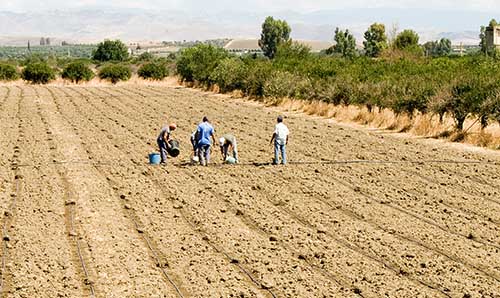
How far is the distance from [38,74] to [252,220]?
188ft

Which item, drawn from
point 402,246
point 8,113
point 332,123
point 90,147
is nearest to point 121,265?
point 402,246

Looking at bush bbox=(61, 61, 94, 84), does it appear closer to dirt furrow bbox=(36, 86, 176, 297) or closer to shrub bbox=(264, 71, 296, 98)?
shrub bbox=(264, 71, 296, 98)

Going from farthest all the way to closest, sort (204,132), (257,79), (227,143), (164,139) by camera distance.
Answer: (257,79)
(227,143)
(164,139)
(204,132)

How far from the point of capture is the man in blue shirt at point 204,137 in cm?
2112

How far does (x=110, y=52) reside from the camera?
4744 inches

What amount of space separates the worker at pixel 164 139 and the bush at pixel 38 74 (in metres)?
49.8

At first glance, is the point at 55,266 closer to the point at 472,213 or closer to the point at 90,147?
the point at 472,213

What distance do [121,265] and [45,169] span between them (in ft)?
31.7

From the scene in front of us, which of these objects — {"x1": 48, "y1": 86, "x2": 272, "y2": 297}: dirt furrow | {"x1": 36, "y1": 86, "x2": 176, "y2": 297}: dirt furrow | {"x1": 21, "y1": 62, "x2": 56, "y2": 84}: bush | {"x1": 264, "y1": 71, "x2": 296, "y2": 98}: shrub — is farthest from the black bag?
{"x1": 21, "y1": 62, "x2": 56, "y2": 84}: bush

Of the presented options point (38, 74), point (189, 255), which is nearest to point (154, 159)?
point (189, 255)

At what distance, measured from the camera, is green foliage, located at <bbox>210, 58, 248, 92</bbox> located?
52375mm

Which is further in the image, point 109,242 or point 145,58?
point 145,58

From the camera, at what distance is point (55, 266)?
1268cm

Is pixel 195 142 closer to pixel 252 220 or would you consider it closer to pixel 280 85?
pixel 252 220
